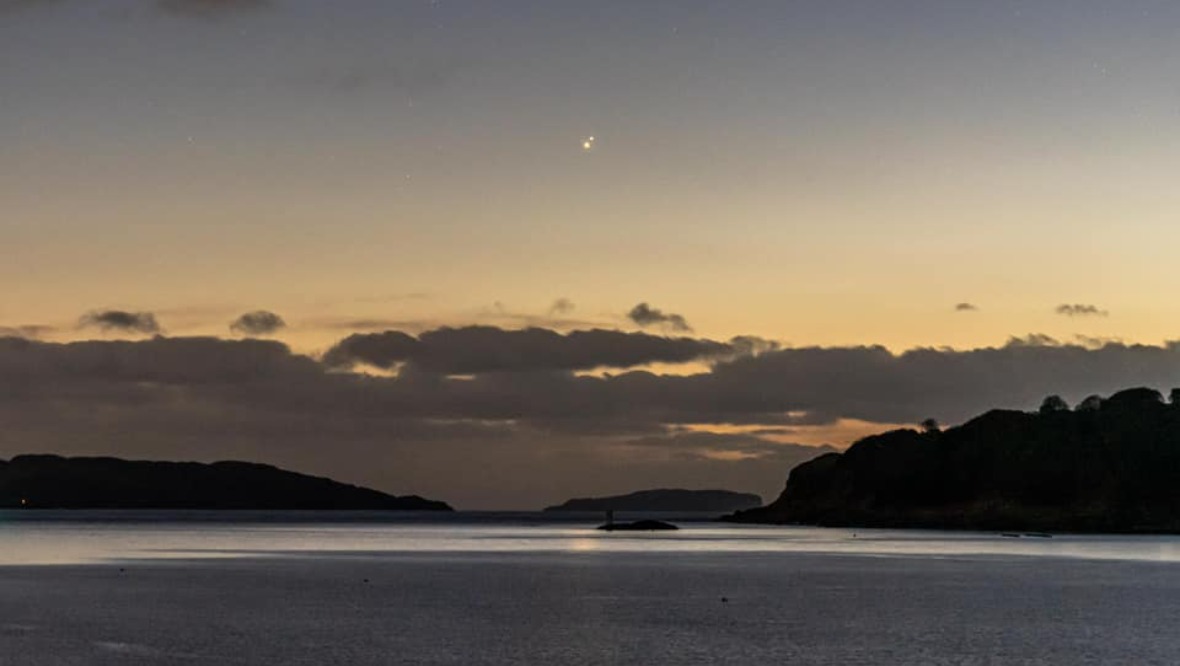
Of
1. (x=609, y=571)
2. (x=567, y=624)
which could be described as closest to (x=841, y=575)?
(x=609, y=571)

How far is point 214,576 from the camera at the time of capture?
443 feet

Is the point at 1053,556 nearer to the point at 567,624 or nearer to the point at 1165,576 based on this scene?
the point at 1165,576

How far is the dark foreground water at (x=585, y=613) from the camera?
69688 mm

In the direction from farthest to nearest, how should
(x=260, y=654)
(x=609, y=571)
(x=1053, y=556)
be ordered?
(x=1053, y=556) < (x=609, y=571) < (x=260, y=654)

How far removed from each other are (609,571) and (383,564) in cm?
2905

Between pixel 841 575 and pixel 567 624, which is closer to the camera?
pixel 567 624

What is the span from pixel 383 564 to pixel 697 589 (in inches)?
2156

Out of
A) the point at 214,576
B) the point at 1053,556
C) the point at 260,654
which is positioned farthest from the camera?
the point at 1053,556

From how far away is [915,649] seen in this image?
7231 cm

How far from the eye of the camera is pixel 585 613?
9188cm

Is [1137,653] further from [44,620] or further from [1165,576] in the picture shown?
[1165,576]

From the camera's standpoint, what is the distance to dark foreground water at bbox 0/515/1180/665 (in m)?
69.7

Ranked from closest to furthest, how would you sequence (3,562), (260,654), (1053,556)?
(260,654) → (3,562) → (1053,556)

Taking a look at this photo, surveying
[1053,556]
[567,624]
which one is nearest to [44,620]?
[567,624]
